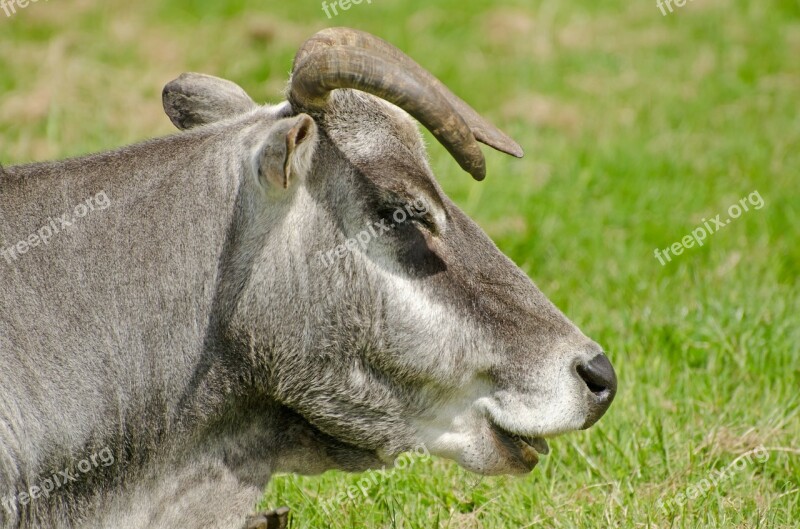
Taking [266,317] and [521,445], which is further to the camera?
[521,445]

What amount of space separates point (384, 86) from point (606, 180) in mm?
5182

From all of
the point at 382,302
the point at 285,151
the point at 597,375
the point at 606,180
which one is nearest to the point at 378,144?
the point at 285,151

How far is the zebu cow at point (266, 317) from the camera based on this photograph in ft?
12.8

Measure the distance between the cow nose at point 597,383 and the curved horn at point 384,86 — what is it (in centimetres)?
79

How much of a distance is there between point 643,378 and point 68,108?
560cm

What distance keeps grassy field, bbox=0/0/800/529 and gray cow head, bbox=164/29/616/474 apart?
2.67ft

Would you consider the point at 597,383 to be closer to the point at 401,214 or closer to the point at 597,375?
the point at 597,375

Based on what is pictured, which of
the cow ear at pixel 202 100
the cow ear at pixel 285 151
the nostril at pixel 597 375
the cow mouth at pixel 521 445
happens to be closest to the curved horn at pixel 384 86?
the cow ear at pixel 285 151

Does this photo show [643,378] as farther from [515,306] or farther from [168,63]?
[168,63]

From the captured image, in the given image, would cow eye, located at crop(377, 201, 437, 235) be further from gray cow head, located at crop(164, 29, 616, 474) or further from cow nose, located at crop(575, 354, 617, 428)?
cow nose, located at crop(575, 354, 617, 428)

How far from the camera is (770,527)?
15.1ft

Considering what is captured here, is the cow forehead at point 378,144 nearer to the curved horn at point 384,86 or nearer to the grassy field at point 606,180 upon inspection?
the curved horn at point 384,86

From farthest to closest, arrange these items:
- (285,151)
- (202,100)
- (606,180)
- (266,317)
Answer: (606,180) → (202,100) → (266,317) → (285,151)

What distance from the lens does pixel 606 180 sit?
344 inches
